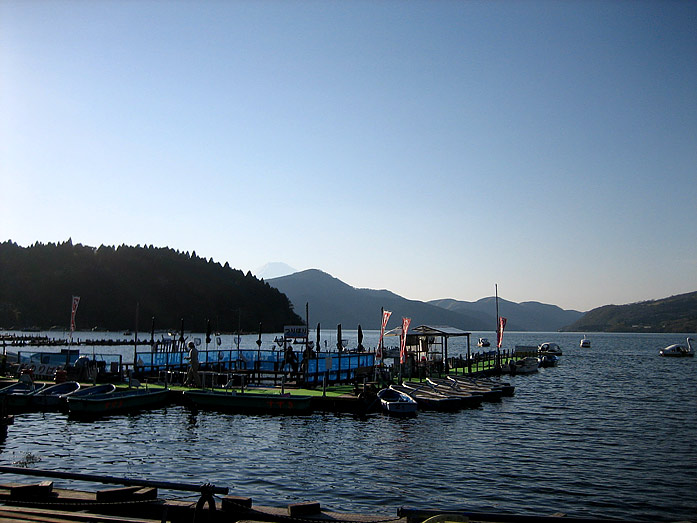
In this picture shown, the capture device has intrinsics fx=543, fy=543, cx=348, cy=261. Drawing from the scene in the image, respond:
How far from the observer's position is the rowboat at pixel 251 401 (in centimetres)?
3409

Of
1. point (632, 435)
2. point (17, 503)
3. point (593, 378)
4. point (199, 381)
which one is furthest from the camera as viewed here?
point (593, 378)

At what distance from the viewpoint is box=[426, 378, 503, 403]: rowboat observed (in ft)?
135

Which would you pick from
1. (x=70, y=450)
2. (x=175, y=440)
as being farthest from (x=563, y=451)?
(x=70, y=450)

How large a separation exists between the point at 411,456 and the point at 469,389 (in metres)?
19.6

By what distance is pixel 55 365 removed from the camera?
4466 cm

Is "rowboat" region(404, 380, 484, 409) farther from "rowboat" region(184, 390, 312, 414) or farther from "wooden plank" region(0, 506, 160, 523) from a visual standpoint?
"wooden plank" region(0, 506, 160, 523)

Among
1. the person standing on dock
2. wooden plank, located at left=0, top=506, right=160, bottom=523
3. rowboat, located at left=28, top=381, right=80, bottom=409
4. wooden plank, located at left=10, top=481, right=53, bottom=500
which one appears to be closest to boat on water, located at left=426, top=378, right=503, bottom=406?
the person standing on dock

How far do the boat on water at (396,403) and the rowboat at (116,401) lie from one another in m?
14.9

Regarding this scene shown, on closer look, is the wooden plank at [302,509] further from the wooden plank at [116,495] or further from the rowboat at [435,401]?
the rowboat at [435,401]

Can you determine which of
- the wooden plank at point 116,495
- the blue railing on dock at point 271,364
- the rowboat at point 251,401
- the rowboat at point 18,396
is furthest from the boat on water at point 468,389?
the wooden plank at point 116,495

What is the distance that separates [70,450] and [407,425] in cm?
1778

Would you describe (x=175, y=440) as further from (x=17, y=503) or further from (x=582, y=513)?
(x=582, y=513)

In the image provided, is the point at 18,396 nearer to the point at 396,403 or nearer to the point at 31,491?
the point at 396,403

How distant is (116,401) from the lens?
3412 cm
